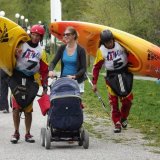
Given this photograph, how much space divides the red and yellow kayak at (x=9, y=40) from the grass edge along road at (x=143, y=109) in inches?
105

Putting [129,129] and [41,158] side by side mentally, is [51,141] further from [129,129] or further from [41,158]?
[129,129]

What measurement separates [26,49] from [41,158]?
218cm

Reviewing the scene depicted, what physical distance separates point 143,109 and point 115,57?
3.93 metres

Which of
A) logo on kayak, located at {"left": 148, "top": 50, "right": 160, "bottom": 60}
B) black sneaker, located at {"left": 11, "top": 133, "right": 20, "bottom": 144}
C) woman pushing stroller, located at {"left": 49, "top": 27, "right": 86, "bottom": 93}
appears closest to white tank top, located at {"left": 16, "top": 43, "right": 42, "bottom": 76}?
woman pushing stroller, located at {"left": 49, "top": 27, "right": 86, "bottom": 93}

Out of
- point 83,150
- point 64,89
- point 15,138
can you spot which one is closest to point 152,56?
point 64,89

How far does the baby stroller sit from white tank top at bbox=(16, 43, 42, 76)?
0.78m

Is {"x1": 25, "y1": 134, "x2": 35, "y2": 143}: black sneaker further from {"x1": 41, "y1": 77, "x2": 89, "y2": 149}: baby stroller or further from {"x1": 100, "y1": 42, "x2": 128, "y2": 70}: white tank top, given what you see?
Result: {"x1": 100, "y1": 42, "x2": 128, "y2": 70}: white tank top

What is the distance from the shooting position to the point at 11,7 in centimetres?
6738

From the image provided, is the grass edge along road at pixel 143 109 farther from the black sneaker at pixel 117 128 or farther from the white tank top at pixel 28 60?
the white tank top at pixel 28 60

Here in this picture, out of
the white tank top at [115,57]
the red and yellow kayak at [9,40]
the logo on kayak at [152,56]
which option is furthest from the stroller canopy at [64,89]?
the logo on kayak at [152,56]

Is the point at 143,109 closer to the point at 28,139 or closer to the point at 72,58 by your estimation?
the point at 72,58

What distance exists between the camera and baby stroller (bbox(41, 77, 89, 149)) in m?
8.97

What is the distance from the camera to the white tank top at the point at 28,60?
971cm

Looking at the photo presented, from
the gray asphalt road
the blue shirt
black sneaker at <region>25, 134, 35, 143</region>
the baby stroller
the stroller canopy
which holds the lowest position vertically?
the gray asphalt road
